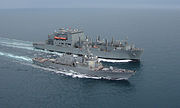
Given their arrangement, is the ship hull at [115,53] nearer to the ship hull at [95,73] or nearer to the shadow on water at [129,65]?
the shadow on water at [129,65]

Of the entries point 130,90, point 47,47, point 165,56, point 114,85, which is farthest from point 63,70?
point 165,56

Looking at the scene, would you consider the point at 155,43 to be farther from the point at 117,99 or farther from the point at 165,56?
the point at 117,99

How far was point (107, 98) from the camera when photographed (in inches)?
1512

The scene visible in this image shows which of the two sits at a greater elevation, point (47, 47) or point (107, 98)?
point (47, 47)

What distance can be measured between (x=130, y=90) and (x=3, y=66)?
3711 cm

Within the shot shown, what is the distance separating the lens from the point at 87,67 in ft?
163

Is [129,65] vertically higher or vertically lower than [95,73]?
higher

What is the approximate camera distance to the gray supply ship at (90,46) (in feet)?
212

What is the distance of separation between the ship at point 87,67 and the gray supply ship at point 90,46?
14.0 m

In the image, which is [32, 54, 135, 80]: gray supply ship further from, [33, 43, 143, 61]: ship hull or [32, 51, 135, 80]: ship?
[33, 43, 143, 61]: ship hull

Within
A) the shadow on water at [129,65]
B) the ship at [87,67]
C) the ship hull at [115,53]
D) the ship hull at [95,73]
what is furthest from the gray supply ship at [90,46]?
the ship hull at [95,73]

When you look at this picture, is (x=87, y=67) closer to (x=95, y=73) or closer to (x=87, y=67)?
(x=87, y=67)

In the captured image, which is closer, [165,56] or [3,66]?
[3,66]

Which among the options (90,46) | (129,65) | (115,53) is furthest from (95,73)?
(90,46)
